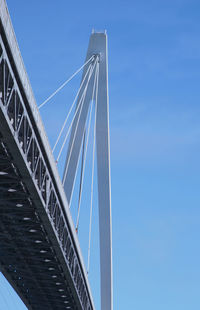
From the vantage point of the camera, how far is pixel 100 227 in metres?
50.2

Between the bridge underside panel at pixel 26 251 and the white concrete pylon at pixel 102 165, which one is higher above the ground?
the white concrete pylon at pixel 102 165

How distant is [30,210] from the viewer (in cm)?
3791

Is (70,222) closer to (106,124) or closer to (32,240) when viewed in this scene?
(32,240)

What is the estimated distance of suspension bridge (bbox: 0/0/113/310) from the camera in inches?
1186

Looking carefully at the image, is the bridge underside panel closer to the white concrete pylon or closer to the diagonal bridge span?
the diagonal bridge span

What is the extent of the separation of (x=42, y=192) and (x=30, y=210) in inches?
53.7

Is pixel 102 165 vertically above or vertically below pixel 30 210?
above

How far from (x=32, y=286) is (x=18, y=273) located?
1.87 meters

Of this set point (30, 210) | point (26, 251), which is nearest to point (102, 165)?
point (26, 251)

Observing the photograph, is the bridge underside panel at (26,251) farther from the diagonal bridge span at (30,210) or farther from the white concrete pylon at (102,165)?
the white concrete pylon at (102,165)

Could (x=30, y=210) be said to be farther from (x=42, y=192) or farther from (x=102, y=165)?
(x=102, y=165)

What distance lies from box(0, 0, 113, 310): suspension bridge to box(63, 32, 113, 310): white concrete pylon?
0.06 m

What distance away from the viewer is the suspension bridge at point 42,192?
30127mm

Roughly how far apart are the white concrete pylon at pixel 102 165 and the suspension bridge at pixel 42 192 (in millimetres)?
60
